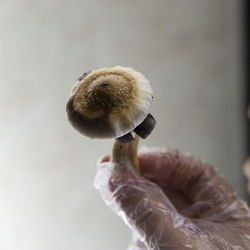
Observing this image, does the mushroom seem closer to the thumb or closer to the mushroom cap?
the mushroom cap

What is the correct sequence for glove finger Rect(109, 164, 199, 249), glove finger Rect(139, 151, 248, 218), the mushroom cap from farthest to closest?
glove finger Rect(139, 151, 248, 218)
glove finger Rect(109, 164, 199, 249)
the mushroom cap

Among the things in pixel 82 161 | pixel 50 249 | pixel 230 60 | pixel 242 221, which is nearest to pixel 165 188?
pixel 242 221

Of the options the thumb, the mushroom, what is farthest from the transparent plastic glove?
the mushroom

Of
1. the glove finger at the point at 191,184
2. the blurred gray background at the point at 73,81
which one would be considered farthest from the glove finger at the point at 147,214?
the blurred gray background at the point at 73,81

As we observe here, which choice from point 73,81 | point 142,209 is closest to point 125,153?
point 142,209

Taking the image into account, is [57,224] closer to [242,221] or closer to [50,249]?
[50,249]

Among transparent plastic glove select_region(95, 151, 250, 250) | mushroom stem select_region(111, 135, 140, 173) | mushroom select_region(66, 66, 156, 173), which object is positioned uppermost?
mushroom select_region(66, 66, 156, 173)

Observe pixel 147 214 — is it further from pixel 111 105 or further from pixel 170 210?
pixel 111 105
